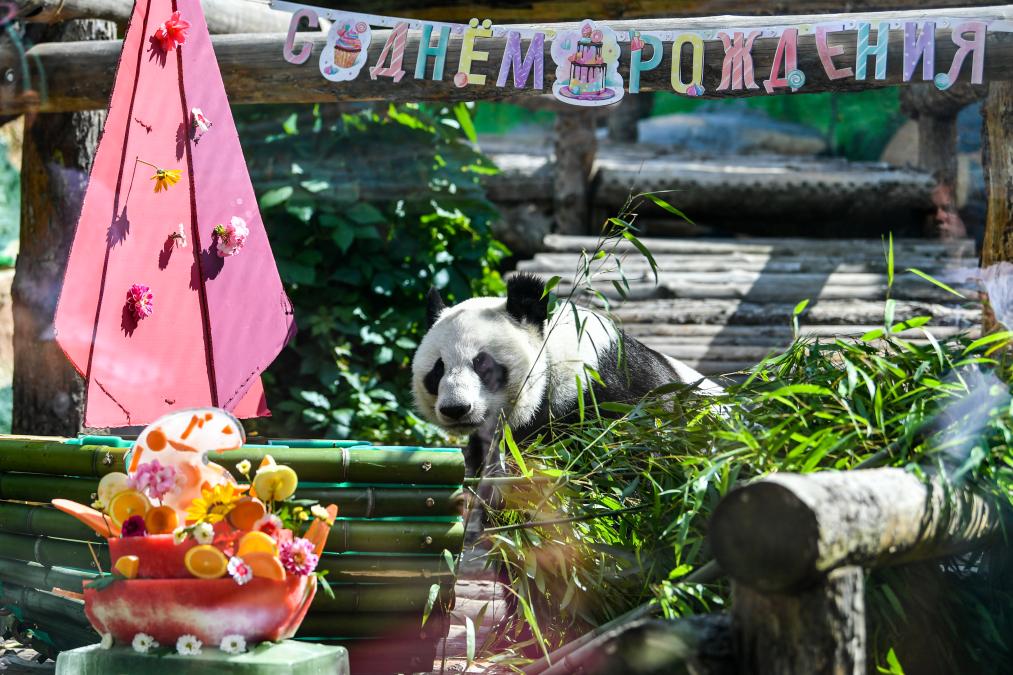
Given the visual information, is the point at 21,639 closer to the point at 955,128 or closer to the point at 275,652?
the point at 275,652

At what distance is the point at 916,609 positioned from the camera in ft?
7.45

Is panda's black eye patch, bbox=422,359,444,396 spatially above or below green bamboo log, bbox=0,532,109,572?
above

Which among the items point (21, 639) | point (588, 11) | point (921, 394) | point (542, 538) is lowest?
point (21, 639)

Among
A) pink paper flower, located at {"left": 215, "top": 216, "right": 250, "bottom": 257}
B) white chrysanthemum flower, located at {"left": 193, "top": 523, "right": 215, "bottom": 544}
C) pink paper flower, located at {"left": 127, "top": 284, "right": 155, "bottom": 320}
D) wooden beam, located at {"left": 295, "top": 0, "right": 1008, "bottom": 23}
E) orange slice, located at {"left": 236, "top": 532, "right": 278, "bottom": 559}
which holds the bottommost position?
orange slice, located at {"left": 236, "top": 532, "right": 278, "bottom": 559}

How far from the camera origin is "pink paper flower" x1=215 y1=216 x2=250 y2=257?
325cm

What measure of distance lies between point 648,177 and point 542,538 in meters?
6.23

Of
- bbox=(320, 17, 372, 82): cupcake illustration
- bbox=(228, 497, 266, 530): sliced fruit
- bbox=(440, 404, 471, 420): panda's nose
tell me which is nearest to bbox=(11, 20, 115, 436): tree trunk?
bbox=(320, 17, 372, 82): cupcake illustration

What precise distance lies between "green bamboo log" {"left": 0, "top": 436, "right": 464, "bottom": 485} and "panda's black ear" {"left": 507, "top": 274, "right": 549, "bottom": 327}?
1.33 m

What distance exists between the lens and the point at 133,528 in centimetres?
206

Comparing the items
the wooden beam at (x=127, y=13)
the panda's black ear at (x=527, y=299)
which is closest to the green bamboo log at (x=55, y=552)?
the panda's black ear at (x=527, y=299)

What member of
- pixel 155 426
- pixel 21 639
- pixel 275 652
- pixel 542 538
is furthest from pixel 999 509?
pixel 21 639

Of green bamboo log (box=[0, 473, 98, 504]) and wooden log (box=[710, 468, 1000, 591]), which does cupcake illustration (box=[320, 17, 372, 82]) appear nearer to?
green bamboo log (box=[0, 473, 98, 504])

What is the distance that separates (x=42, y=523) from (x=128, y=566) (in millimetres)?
805

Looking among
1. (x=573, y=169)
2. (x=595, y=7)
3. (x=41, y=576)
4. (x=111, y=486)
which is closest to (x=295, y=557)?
(x=111, y=486)
